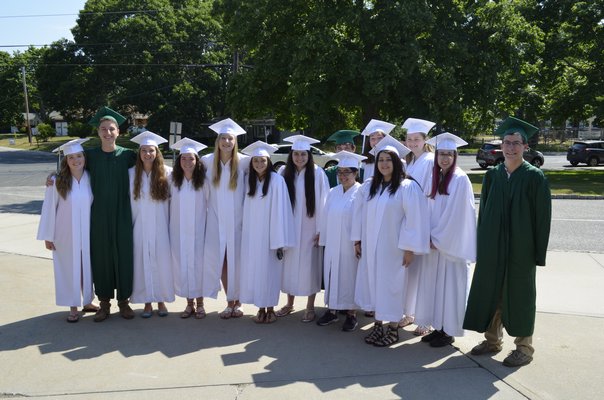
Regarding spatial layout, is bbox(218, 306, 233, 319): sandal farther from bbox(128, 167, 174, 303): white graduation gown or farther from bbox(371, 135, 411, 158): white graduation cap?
bbox(371, 135, 411, 158): white graduation cap

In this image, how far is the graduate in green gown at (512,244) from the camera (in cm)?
488

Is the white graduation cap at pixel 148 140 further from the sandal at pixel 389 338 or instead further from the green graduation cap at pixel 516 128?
the green graduation cap at pixel 516 128

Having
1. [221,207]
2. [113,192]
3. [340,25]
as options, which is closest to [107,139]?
[113,192]

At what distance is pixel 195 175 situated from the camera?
249 inches

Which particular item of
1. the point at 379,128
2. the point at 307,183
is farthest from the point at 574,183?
the point at 307,183

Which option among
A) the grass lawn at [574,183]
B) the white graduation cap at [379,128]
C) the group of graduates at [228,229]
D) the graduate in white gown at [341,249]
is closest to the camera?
the group of graduates at [228,229]

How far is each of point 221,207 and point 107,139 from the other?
4.72 feet

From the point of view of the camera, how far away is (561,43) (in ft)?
92.2

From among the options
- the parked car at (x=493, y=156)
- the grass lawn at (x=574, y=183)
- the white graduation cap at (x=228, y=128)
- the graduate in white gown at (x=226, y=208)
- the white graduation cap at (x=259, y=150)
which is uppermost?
the white graduation cap at (x=228, y=128)

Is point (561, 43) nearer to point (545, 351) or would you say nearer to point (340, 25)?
point (340, 25)

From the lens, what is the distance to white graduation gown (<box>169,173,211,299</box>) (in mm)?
6316

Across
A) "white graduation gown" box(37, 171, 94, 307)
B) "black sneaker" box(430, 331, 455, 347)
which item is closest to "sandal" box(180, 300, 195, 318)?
"white graduation gown" box(37, 171, 94, 307)

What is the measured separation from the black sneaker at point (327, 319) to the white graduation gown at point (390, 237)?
65 cm

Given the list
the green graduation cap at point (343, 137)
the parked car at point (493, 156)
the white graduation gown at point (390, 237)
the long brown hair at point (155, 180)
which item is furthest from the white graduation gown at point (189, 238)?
the parked car at point (493, 156)
